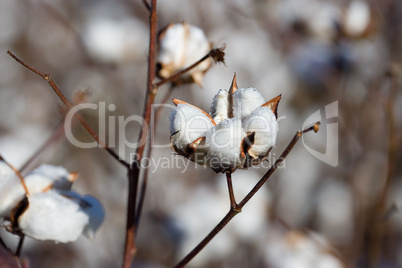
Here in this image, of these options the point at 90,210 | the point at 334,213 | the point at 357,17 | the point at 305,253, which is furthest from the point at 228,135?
the point at 334,213

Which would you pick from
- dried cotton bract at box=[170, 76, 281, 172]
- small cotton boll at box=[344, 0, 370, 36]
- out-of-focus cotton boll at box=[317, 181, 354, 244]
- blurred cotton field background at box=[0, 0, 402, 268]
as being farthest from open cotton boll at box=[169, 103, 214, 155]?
out-of-focus cotton boll at box=[317, 181, 354, 244]

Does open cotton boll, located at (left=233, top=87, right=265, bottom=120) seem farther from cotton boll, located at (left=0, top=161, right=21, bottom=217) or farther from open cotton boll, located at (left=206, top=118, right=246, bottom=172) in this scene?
cotton boll, located at (left=0, top=161, right=21, bottom=217)

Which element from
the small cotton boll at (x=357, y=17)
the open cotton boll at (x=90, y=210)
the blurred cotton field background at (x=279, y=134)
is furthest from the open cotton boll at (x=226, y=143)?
the small cotton boll at (x=357, y=17)

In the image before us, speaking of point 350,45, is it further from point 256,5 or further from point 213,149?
point 213,149

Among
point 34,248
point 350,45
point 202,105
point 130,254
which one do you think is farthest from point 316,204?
point 130,254

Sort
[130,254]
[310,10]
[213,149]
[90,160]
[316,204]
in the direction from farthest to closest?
[316,204] < [90,160] < [310,10] < [130,254] < [213,149]
